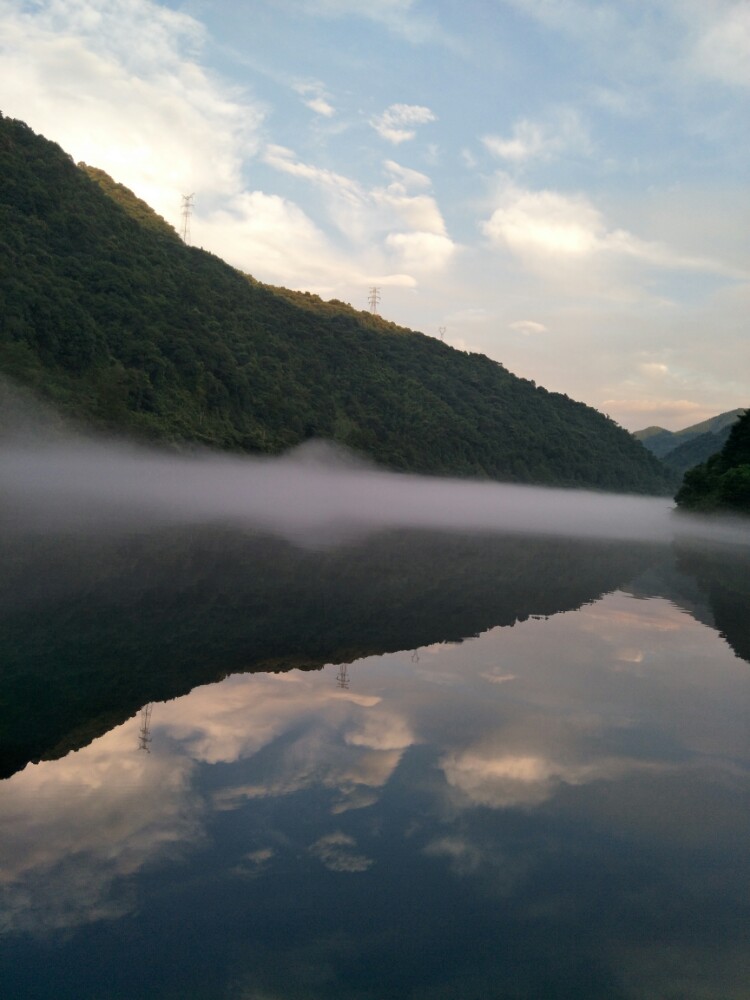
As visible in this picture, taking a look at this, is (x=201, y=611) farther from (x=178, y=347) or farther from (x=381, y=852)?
(x=178, y=347)

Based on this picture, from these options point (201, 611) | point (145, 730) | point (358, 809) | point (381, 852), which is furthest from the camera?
point (201, 611)

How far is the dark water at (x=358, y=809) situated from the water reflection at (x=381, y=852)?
24mm

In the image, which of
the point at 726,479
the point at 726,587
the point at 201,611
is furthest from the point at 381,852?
the point at 726,479

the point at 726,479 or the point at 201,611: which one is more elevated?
the point at 726,479

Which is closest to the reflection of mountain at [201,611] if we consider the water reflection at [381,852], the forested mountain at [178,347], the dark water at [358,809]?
the dark water at [358,809]

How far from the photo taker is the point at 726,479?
66.4m

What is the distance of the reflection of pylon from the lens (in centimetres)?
793

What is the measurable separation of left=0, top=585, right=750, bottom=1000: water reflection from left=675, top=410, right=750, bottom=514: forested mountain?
60.4m

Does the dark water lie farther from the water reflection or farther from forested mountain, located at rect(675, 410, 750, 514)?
forested mountain, located at rect(675, 410, 750, 514)

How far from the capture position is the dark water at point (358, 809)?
15.5 feet

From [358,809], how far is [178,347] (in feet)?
398

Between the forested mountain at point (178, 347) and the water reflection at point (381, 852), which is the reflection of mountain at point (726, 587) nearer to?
the water reflection at point (381, 852)

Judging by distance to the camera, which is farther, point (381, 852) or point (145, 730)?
point (145, 730)

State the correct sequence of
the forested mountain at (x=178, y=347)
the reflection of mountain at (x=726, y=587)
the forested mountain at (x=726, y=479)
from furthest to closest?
1. the forested mountain at (x=178, y=347)
2. the forested mountain at (x=726, y=479)
3. the reflection of mountain at (x=726, y=587)
